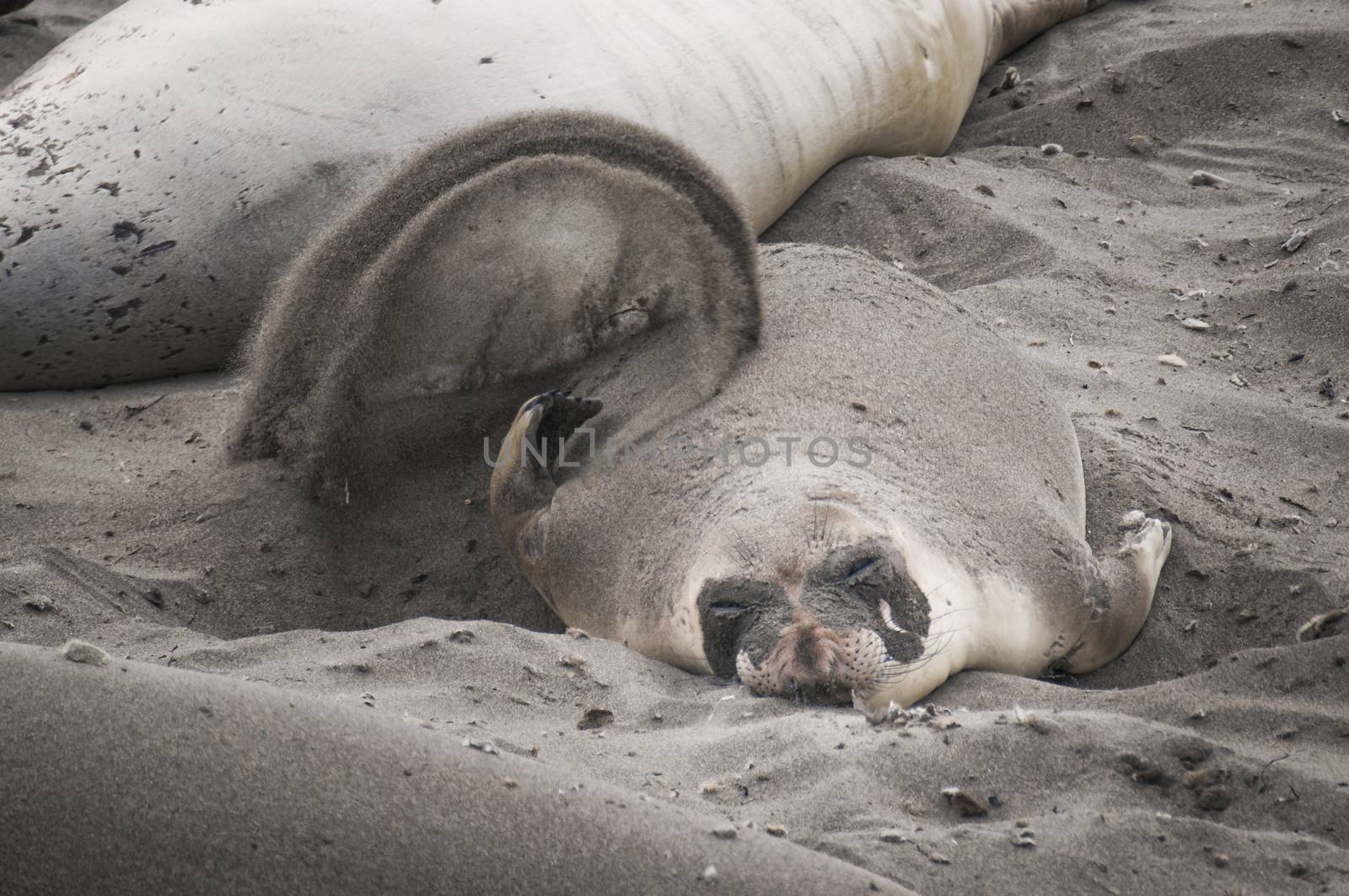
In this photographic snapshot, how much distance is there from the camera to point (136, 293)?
3807 millimetres

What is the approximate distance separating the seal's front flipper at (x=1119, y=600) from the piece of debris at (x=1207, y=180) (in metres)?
2.51

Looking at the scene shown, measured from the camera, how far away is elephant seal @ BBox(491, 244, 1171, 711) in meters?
2.43

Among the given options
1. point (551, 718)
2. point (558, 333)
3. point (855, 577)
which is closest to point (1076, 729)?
point (855, 577)

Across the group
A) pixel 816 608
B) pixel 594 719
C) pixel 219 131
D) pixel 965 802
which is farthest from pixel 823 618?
pixel 219 131

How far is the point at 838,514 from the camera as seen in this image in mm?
2516

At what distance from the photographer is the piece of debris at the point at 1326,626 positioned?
2.49 m

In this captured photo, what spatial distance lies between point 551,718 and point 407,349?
4.00 ft

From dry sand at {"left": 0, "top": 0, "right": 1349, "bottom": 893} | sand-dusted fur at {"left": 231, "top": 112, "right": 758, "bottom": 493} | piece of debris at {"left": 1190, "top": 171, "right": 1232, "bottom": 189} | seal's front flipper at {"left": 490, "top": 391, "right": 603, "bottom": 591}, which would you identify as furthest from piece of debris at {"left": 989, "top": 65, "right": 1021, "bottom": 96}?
seal's front flipper at {"left": 490, "top": 391, "right": 603, "bottom": 591}

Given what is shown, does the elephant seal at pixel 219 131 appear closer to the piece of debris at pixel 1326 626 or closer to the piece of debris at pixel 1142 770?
the piece of debris at pixel 1326 626

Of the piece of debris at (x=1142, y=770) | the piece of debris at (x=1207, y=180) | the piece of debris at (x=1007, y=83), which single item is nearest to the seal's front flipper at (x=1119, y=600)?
the piece of debris at (x=1142, y=770)

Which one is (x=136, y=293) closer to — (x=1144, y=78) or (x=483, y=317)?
(x=483, y=317)

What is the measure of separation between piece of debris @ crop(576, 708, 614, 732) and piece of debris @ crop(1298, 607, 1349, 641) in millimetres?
1282

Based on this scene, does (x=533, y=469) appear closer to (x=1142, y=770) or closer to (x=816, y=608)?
(x=816, y=608)

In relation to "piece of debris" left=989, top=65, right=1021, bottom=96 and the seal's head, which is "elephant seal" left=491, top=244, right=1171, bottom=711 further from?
"piece of debris" left=989, top=65, right=1021, bottom=96
